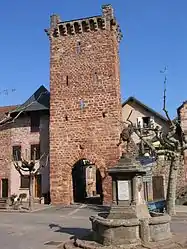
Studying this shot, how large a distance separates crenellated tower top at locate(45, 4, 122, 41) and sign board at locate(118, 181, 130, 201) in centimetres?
1919

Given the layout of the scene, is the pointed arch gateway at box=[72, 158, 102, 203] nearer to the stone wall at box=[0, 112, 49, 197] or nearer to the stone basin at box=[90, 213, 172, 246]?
the stone wall at box=[0, 112, 49, 197]

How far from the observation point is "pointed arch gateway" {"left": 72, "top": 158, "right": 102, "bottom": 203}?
30094 millimetres

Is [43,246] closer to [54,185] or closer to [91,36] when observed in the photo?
[54,185]

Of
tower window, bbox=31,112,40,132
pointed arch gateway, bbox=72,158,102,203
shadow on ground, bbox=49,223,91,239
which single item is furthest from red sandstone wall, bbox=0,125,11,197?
shadow on ground, bbox=49,223,91,239

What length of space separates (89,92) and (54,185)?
7.90 meters

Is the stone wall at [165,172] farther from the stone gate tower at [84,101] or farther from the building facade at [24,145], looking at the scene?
the building facade at [24,145]

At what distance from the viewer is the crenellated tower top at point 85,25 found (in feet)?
89.2

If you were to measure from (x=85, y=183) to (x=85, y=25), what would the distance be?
17.8m

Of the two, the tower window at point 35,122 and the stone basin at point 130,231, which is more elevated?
the tower window at point 35,122

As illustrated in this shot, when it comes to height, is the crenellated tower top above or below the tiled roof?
above

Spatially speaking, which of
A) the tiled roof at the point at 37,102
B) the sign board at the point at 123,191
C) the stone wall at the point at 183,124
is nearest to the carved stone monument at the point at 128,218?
the sign board at the point at 123,191

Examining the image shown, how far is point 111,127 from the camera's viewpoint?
25.6 m

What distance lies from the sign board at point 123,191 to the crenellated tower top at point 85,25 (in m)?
19.2

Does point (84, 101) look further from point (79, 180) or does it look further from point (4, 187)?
point (4, 187)
